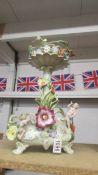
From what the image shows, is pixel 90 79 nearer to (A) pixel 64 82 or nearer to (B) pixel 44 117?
(A) pixel 64 82

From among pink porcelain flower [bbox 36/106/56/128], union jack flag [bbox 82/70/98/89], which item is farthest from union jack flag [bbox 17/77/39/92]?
pink porcelain flower [bbox 36/106/56/128]

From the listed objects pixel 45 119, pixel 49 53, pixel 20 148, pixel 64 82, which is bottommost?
pixel 20 148

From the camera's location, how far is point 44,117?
104 centimetres

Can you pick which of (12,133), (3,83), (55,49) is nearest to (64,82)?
(3,83)

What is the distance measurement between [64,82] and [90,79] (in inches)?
15.2

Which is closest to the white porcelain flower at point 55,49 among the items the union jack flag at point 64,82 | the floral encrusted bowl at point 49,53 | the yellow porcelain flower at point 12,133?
the floral encrusted bowl at point 49,53

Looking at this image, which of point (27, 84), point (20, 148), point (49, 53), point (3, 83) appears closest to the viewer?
point (20, 148)

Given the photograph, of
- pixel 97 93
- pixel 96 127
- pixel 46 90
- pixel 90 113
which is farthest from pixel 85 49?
pixel 46 90

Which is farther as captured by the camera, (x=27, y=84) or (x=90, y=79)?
(x=27, y=84)

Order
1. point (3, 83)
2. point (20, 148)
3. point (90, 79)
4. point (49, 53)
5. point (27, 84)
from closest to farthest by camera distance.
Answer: point (20, 148) < point (49, 53) < point (90, 79) < point (27, 84) < point (3, 83)

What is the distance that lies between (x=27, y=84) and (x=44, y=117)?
6.21 feet

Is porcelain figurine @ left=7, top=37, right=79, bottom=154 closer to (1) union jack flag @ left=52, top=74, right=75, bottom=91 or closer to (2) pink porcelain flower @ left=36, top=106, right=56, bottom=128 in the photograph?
(2) pink porcelain flower @ left=36, top=106, right=56, bottom=128

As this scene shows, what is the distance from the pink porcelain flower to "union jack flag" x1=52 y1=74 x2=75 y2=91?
5.49ft

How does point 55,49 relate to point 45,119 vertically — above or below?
above
